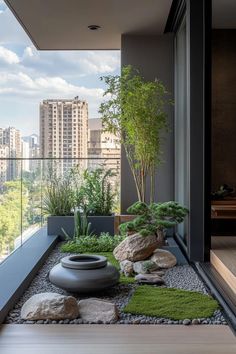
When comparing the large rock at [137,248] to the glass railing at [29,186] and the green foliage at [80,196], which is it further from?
the green foliage at [80,196]

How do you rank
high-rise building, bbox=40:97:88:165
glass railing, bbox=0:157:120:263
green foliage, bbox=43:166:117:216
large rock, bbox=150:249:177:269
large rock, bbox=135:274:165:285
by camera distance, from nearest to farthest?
large rock, bbox=135:274:165:285 → large rock, bbox=150:249:177:269 → glass railing, bbox=0:157:120:263 → green foliage, bbox=43:166:117:216 → high-rise building, bbox=40:97:88:165

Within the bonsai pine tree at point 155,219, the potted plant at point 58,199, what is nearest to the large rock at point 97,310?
the bonsai pine tree at point 155,219

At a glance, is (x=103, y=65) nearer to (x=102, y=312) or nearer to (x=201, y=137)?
(x=201, y=137)

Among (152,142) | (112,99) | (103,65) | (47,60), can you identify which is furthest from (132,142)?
(47,60)

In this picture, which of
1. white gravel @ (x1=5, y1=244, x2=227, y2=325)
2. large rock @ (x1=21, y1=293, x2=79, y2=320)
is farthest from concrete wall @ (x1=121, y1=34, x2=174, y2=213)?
large rock @ (x1=21, y1=293, x2=79, y2=320)

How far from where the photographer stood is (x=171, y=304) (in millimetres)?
3359

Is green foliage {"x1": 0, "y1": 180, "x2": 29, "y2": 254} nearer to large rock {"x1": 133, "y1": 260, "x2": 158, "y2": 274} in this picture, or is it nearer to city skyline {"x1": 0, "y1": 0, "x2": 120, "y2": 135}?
large rock {"x1": 133, "y1": 260, "x2": 158, "y2": 274}

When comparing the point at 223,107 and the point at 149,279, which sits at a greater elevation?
the point at 223,107

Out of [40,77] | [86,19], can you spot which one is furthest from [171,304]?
[40,77]

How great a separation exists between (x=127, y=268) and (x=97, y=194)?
240 cm

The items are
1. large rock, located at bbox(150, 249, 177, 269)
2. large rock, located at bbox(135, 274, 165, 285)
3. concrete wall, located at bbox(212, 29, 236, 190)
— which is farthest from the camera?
concrete wall, located at bbox(212, 29, 236, 190)

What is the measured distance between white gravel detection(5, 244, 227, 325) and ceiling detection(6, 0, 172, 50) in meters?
3.17

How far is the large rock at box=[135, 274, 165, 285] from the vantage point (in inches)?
157

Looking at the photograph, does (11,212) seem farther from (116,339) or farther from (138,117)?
(116,339)
